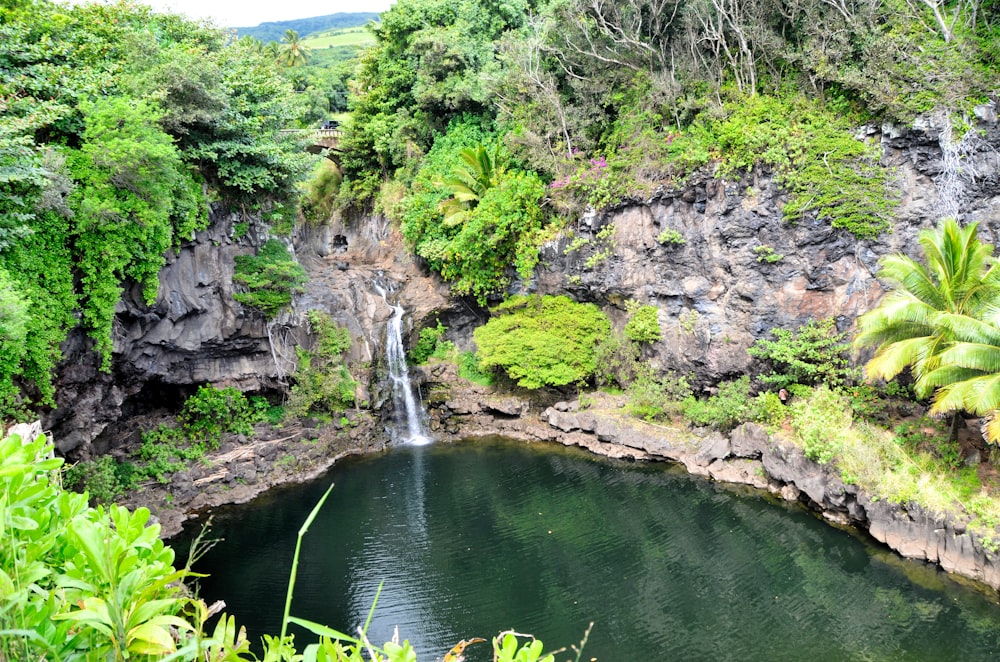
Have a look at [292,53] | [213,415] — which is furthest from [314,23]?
[213,415]

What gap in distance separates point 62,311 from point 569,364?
14.6 m

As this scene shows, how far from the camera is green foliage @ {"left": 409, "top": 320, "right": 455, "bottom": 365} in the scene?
79.9 feet

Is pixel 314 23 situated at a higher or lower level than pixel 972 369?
higher

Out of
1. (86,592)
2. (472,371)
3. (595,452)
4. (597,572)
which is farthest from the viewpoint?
(472,371)

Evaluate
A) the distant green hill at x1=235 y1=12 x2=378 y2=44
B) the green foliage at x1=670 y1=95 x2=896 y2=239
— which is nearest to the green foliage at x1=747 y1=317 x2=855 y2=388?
the green foliage at x1=670 y1=95 x2=896 y2=239

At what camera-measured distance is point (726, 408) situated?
1808 centimetres

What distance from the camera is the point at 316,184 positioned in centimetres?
3309

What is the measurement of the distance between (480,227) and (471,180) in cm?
232

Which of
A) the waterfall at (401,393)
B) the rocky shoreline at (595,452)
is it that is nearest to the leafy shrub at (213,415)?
the rocky shoreline at (595,452)

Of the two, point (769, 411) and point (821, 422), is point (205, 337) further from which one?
point (821, 422)

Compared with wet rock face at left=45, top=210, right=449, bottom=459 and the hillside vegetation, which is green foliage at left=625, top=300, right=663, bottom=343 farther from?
wet rock face at left=45, top=210, right=449, bottom=459

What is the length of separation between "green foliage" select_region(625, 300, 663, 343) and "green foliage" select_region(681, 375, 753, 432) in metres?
2.71

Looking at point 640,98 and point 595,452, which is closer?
point 595,452

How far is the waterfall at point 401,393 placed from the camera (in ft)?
75.0
